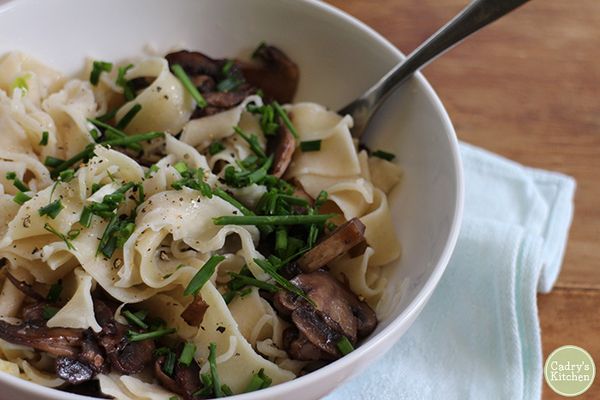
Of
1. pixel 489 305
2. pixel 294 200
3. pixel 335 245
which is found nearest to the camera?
pixel 335 245

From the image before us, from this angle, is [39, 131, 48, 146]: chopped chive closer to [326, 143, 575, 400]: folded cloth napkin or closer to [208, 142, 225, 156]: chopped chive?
[208, 142, 225, 156]: chopped chive

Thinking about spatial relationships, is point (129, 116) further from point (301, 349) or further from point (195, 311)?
point (301, 349)

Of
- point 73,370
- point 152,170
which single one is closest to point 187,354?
point 73,370

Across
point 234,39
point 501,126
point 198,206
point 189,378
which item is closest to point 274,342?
point 189,378

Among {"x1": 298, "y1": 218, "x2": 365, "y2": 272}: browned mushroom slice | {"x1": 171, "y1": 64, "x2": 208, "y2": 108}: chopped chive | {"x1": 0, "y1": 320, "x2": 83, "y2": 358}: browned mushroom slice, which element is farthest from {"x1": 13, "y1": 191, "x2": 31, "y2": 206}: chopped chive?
{"x1": 298, "y1": 218, "x2": 365, "y2": 272}: browned mushroom slice

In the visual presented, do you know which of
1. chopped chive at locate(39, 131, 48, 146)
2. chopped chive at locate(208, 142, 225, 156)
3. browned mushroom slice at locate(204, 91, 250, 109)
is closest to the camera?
chopped chive at locate(39, 131, 48, 146)

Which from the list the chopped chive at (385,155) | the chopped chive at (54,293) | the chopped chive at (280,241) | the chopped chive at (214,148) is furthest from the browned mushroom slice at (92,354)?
the chopped chive at (385,155)
